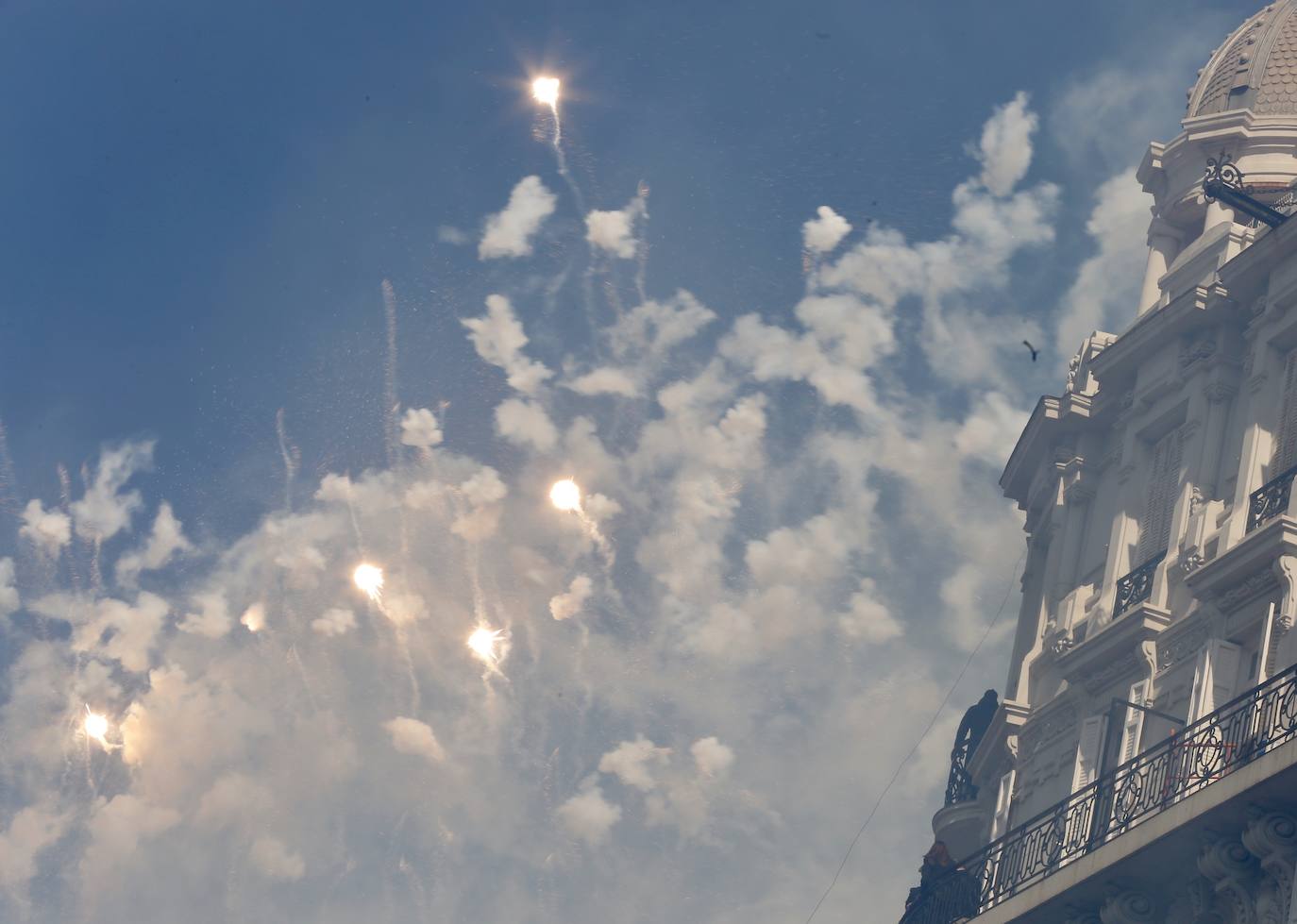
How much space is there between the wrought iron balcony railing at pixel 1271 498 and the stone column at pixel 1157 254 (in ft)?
25.0

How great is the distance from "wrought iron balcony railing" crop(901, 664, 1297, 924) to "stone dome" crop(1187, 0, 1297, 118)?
546 inches

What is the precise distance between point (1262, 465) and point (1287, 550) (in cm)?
261

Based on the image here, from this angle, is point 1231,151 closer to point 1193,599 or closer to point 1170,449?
point 1170,449

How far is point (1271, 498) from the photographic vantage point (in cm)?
2905

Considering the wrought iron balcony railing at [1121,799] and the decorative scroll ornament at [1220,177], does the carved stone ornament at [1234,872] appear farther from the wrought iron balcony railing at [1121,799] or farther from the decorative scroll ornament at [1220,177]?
the decorative scroll ornament at [1220,177]

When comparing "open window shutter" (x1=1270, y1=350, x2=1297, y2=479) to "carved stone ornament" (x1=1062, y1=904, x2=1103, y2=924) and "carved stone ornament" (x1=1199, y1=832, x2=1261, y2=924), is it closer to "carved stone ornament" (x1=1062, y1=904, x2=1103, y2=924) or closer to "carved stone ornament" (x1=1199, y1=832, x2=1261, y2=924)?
"carved stone ornament" (x1=1062, y1=904, x2=1103, y2=924)

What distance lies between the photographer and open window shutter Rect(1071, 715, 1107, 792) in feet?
101

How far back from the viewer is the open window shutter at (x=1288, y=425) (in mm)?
29594

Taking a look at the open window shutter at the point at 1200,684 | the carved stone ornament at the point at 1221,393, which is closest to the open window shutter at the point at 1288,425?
the carved stone ornament at the point at 1221,393

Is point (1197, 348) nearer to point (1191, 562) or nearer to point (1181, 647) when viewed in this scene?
point (1191, 562)

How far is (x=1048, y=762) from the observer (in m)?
32.6

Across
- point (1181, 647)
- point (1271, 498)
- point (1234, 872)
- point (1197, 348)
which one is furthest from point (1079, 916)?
point (1197, 348)

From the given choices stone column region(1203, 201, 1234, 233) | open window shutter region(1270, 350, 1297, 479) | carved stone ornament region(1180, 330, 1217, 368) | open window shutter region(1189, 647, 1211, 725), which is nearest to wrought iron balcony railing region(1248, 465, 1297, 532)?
open window shutter region(1270, 350, 1297, 479)

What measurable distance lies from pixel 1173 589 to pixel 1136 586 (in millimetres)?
1063
